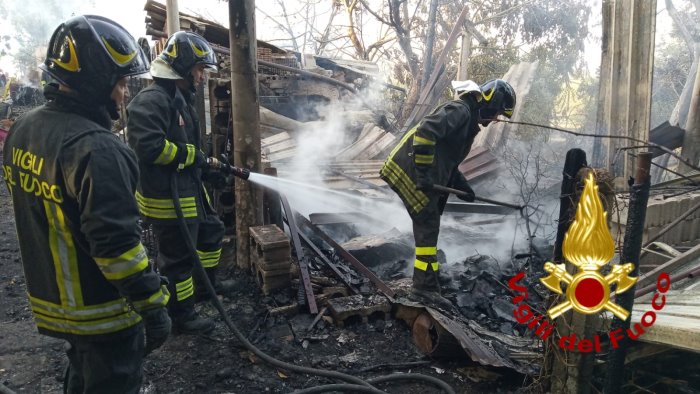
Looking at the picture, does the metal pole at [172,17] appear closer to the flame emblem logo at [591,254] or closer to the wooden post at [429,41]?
the wooden post at [429,41]

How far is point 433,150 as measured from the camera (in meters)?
4.20

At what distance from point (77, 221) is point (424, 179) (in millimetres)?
2959

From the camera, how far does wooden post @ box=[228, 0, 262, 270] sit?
4.45 meters

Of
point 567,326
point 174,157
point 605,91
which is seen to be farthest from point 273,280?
point 605,91

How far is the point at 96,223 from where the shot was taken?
1804 mm

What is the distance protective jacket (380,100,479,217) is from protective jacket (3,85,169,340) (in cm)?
274

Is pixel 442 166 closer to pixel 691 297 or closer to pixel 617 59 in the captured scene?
pixel 691 297

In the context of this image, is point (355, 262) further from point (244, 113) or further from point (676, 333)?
A: point (676, 333)

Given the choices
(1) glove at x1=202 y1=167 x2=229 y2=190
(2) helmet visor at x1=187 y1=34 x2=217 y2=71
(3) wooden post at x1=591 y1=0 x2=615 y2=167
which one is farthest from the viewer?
(3) wooden post at x1=591 y1=0 x2=615 y2=167

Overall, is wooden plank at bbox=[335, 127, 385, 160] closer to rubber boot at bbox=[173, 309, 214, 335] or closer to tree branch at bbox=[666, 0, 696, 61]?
rubber boot at bbox=[173, 309, 214, 335]

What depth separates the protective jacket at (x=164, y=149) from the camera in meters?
3.36

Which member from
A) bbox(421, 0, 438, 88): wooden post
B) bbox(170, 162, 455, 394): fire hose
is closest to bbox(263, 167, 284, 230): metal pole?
bbox(170, 162, 455, 394): fire hose

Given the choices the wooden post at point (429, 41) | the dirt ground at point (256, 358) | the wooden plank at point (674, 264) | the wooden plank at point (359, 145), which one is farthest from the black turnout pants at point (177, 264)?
the wooden post at point (429, 41)

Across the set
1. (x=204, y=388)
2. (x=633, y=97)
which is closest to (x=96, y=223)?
(x=204, y=388)
